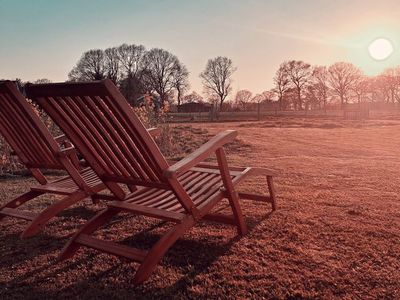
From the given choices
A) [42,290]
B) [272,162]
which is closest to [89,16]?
[272,162]

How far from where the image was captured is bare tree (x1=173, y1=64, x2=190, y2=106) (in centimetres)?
4897

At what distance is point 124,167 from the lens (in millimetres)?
2367

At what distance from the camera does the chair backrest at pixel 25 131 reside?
2.59m

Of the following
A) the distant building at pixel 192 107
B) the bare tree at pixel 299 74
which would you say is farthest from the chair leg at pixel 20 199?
the bare tree at pixel 299 74

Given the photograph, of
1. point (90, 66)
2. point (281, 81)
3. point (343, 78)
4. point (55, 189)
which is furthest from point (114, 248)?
A: point (90, 66)

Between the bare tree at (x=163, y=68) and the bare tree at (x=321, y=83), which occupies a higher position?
the bare tree at (x=163, y=68)

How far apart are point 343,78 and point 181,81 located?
22755 mm

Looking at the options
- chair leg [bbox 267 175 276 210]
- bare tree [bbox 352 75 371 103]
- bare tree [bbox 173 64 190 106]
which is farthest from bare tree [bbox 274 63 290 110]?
chair leg [bbox 267 175 276 210]

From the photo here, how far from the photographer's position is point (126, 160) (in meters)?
2.34

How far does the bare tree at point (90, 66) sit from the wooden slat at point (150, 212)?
162 ft

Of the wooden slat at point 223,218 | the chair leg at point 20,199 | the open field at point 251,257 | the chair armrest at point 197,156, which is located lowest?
the open field at point 251,257

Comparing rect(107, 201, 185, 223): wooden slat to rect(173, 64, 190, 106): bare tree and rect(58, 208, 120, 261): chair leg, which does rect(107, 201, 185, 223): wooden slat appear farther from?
rect(173, 64, 190, 106): bare tree

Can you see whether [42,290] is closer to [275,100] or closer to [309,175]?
[309,175]

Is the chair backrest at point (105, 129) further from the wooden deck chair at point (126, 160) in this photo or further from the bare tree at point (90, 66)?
the bare tree at point (90, 66)
